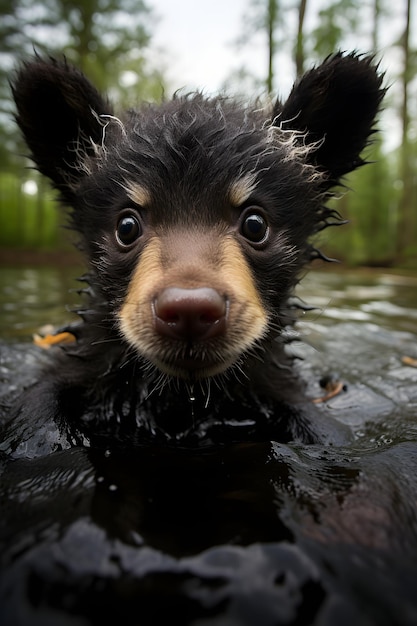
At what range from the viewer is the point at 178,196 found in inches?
120

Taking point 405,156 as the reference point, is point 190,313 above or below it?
below

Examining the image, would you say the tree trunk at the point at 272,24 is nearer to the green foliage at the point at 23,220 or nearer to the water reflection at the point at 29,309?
the water reflection at the point at 29,309

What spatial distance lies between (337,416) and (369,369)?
5.52 ft

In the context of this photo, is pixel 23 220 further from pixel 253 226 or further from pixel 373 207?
pixel 253 226

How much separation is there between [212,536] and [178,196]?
1990mm

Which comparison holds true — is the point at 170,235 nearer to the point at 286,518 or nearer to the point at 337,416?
the point at 286,518

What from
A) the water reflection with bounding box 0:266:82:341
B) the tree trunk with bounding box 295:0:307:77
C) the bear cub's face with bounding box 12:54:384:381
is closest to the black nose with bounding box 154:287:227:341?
the bear cub's face with bounding box 12:54:384:381

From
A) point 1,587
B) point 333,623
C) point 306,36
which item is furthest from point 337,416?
point 306,36

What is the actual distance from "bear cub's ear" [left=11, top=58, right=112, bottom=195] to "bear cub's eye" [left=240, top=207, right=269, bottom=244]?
4.76 feet

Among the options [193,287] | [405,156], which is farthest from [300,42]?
[193,287]

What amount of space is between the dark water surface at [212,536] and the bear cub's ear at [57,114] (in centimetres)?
239

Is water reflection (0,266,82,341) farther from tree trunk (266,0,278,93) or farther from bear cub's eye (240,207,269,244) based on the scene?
tree trunk (266,0,278,93)

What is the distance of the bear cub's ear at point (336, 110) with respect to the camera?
3.47 m

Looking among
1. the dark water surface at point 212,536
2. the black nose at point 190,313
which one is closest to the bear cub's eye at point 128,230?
the black nose at point 190,313
